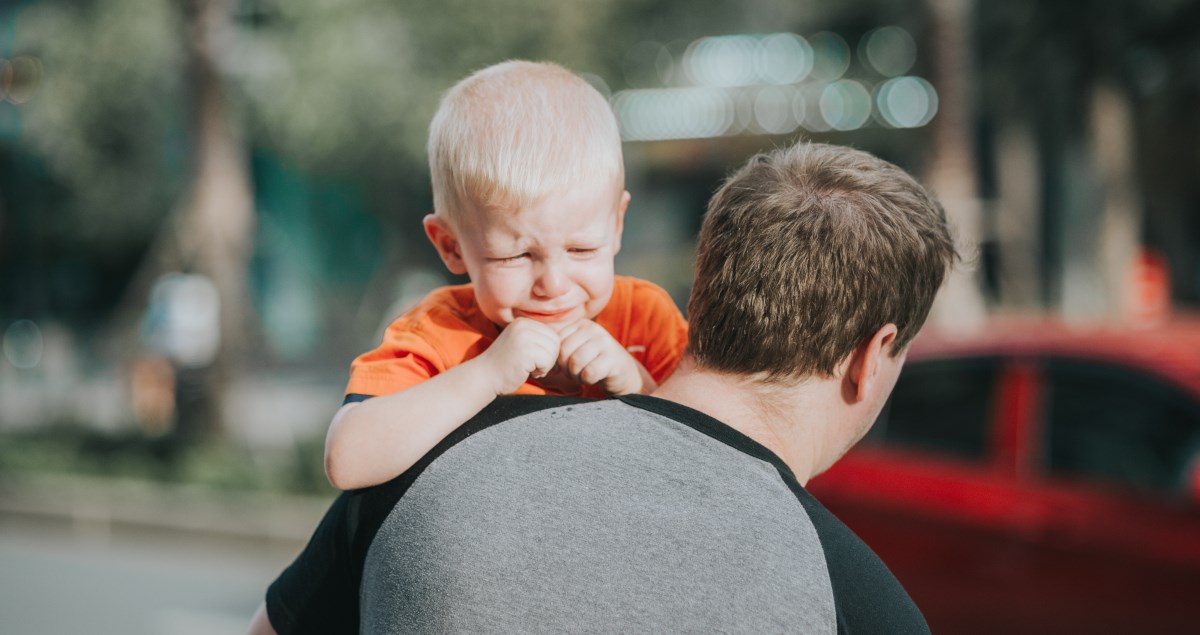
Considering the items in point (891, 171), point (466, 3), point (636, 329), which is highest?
point (466, 3)

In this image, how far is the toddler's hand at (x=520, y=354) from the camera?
5.16ft

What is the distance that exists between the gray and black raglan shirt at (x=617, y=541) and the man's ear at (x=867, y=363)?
0.71 ft

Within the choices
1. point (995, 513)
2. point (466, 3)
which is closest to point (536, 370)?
point (995, 513)

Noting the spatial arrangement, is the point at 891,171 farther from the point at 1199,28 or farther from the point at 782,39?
the point at 782,39

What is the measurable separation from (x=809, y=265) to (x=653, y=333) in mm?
465

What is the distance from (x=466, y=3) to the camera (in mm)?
13016

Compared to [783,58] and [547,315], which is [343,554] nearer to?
[547,315]

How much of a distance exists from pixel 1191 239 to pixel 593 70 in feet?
32.1

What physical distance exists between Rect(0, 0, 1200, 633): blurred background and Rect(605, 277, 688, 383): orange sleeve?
21 cm

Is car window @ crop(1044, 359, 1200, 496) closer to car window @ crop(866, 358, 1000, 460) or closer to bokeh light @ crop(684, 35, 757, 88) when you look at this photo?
car window @ crop(866, 358, 1000, 460)

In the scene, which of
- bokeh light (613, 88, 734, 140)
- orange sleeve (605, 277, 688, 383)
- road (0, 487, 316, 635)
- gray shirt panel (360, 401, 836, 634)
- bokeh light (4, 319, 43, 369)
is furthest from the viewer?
bokeh light (4, 319, 43, 369)

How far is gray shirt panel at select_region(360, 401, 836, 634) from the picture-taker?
4.20 ft

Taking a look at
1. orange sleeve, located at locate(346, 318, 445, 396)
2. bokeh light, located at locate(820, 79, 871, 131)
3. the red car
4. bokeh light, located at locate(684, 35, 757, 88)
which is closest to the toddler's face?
orange sleeve, located at locate(346, 318, 445, 396)

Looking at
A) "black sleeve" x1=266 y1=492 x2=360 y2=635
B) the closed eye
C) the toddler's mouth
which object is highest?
the closed eye
